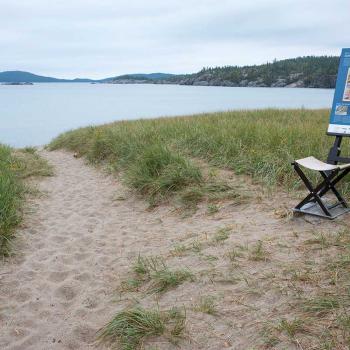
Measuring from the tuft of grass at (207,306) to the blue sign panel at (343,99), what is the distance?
2945mm

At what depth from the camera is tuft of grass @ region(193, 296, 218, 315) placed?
11.5 ft

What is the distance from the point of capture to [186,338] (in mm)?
3225

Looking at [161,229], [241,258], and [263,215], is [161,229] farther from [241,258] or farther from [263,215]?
[241,258]

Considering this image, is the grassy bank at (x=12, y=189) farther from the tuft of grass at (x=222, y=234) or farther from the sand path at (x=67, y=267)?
the tuft of grass at (x=222, y=234)

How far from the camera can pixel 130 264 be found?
16.4 ft

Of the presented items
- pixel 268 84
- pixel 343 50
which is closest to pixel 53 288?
pixel 343 50

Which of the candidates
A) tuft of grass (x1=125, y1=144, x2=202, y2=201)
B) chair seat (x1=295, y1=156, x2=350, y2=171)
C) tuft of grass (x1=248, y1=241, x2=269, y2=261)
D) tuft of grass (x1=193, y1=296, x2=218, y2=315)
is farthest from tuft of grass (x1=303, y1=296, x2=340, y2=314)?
tuft of grass (x1=125, y1=144, x2=202, y2=201)

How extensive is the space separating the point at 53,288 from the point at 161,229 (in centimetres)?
206

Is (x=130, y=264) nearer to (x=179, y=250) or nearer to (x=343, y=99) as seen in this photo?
(x=179, y=250)

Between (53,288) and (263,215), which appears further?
(263,215)

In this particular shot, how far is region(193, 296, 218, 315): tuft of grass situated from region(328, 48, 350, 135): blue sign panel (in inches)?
116

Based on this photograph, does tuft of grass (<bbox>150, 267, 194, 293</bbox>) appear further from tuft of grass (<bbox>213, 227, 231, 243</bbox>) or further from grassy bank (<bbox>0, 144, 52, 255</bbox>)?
grassy bank (<bbox>0, 144, 52, 255</bbox>)

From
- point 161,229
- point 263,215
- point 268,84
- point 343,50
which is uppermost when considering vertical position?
point 343,50

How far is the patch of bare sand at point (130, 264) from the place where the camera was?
3467 mm
